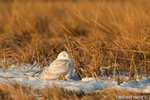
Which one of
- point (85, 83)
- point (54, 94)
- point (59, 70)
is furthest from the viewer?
point (59, 70)

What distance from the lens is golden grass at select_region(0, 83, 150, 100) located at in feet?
8.16

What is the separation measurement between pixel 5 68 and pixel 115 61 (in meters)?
1.64

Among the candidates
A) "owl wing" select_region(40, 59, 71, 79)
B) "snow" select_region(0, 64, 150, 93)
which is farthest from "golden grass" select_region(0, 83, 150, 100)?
"owl wing" select_region(40, 59, 71, 79)

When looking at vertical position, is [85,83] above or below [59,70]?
below

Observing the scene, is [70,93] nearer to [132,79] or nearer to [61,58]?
[61,58]

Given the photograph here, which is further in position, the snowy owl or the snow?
the snowy owl

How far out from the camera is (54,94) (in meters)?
2.52

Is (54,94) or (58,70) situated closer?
(54,94)

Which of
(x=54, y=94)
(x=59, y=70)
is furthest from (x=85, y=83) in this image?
(x=54, y=94)

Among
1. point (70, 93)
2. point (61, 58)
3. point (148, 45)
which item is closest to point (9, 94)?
point (70, 93)

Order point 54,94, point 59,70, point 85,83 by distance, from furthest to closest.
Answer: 1. point 59,70
2. point 85,83
3. point 54,94

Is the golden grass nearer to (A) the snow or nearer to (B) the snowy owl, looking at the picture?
(A) the snow

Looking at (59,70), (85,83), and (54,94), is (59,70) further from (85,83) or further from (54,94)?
(54,94)

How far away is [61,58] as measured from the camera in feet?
10.8
